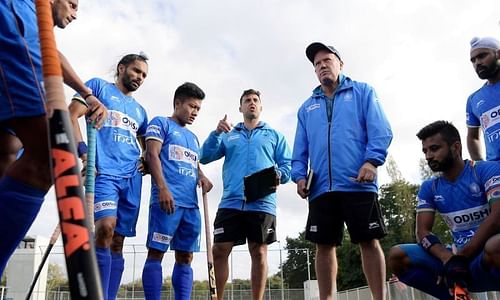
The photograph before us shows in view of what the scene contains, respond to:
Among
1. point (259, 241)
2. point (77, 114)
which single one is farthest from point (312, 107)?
point (77, 114)

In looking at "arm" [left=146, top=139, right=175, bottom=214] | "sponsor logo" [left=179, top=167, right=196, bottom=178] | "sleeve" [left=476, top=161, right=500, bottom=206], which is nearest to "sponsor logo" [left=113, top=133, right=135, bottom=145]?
"arm" [left=146, top=139, right=175, bottom=214]

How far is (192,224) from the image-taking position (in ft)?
16.4

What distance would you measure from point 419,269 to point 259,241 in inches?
75.0

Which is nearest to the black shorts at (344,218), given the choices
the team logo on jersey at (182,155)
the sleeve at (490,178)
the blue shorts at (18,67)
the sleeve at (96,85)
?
the sleeve at (490,178)

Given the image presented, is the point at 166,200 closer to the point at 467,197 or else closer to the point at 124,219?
the point at 124,219

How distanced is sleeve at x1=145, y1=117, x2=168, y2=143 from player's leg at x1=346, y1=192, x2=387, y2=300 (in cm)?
202

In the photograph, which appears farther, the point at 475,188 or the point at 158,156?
the point at 158,156

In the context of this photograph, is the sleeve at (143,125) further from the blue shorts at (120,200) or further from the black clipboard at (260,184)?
the black clipboard at (260,184)

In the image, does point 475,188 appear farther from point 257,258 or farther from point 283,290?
point 283,290

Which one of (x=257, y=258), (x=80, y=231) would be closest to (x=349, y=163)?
(x=257, y=258)

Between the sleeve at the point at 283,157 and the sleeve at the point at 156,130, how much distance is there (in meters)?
1.55

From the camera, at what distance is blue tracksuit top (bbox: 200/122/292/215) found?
5.59 metres

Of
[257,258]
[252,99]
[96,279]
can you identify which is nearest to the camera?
[96,279]

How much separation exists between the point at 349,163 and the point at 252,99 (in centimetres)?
215
